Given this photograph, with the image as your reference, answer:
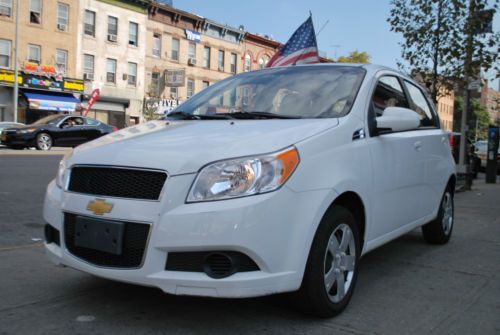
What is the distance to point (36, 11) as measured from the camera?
104 feet

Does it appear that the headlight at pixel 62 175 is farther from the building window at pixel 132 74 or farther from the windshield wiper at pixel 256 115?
the building window at pixel 132 74

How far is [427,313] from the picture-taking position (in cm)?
349

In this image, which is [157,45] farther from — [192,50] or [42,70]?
[42,70]

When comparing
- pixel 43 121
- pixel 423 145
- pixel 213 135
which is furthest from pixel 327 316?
pixel 43 121

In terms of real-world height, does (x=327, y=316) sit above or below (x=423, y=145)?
below

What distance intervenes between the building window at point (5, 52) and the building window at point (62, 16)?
11.4 ft

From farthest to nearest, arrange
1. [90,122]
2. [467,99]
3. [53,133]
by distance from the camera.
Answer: [90,122] → [53,133] → [467,99]

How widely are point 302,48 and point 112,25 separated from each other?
28603 millimetres

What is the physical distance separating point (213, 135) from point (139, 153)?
1.55ft

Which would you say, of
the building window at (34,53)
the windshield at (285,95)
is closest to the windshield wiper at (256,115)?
the windshield at (285,95)

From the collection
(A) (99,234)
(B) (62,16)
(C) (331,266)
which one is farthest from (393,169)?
(B) (62,16)

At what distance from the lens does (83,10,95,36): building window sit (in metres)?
34.2

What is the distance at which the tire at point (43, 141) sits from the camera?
19747 mm

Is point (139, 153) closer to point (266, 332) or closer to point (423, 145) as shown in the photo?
point (266, 332)
